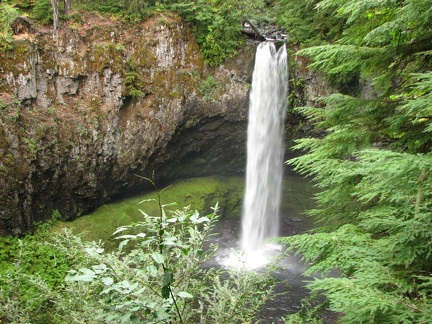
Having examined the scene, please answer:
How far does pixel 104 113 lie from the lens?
35.3 feet

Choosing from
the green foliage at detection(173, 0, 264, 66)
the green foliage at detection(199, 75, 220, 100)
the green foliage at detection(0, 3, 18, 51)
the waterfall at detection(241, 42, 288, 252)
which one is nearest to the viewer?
the green foliage at detection(0, 3, 18, 51)

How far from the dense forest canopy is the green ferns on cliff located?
0.04 ft

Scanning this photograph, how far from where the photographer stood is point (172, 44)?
38.6 ft

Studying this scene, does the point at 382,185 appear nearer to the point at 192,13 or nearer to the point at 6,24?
the point at 6,24

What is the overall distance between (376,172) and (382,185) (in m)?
0.41

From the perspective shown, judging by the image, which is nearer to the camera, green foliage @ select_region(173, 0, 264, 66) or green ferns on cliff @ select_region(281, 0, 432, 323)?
green ferns on cliff @ select_region(281, 0, 432, 323)

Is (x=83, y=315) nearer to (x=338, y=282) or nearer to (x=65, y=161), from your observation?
(x=338, y=282)

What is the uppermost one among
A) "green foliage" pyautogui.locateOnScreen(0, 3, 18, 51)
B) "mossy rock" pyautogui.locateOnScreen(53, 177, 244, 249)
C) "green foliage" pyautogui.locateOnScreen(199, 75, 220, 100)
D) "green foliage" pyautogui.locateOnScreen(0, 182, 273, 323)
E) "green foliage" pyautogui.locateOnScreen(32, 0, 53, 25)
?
"green foliage" pyautogui.locateOnScreen(32, 0, 53, 25)

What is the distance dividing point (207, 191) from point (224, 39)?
6019mm

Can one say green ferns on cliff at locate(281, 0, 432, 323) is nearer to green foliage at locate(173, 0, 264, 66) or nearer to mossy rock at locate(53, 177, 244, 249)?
mossy rock at locate(53, 177, 244, 249)

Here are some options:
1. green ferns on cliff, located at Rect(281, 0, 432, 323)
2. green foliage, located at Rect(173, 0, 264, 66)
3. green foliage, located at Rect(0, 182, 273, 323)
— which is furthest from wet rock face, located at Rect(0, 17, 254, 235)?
green ferns on cliff, located at Rect(281, 0, 432, 323)

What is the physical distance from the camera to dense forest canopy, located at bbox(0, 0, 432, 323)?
2406 mm

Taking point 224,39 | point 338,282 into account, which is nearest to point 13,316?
point 338,282

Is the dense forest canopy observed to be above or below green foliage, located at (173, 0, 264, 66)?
below
